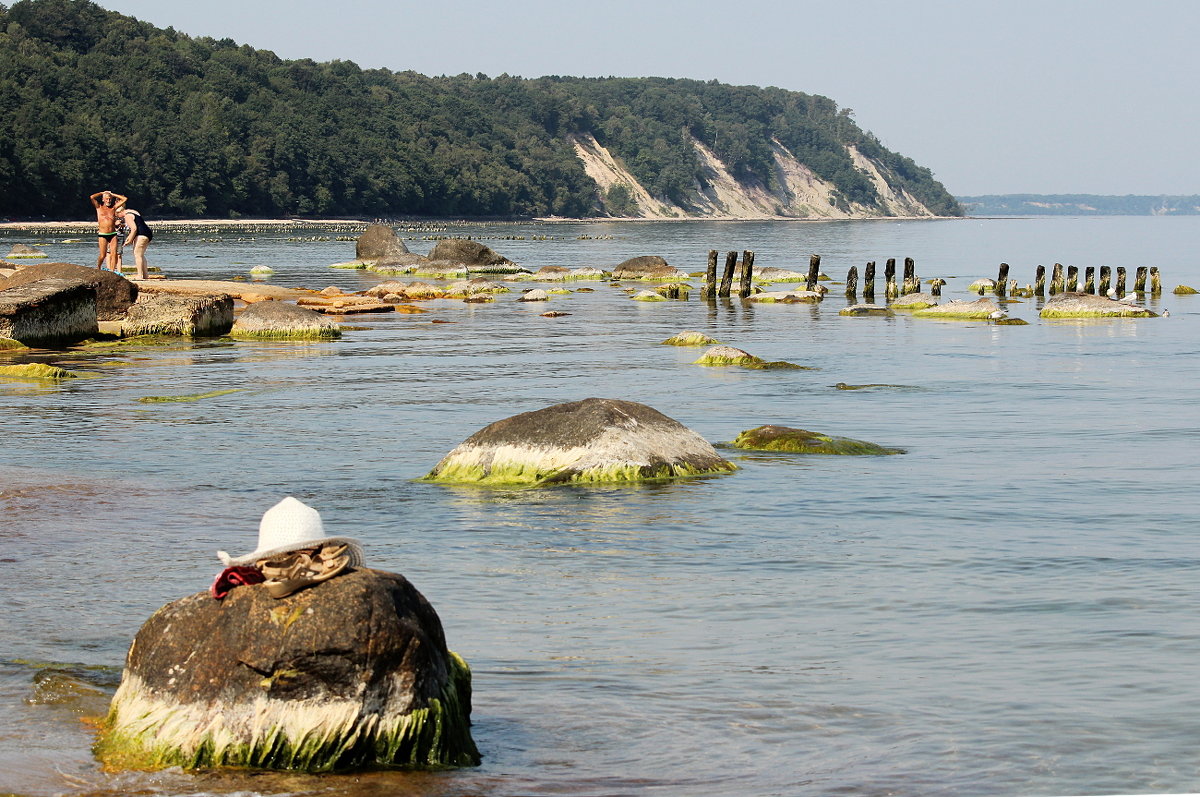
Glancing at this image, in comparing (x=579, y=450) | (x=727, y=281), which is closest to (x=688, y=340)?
(x=579, y=450)

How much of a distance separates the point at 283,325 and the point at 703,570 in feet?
75.1

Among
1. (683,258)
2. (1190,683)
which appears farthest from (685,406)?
(683,258)

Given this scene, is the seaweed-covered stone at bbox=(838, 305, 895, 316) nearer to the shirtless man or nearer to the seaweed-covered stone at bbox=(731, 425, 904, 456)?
the shirtless man

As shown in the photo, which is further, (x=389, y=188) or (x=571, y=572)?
(x=389, y=188)

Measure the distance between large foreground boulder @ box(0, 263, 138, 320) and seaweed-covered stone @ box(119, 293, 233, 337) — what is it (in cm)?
26

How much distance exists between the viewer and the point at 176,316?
A: 3180cm

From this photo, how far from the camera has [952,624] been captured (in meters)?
9.82

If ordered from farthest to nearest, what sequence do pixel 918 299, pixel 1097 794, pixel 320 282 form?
pixel 320 282 < pixel 918 299 < pixel 1097 794

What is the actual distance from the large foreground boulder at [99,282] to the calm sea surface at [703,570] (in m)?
5.05

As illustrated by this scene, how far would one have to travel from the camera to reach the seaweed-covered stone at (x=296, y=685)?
6688 millimetres

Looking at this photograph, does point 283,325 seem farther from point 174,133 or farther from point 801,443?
point 174,133

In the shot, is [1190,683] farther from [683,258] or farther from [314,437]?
[683,258]

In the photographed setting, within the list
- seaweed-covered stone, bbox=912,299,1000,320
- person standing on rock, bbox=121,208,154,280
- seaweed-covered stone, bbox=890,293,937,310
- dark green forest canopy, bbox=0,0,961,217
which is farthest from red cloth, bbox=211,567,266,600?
dark green forest canopy, bbox=0,0,961,217

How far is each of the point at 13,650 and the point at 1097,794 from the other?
6.29 meters
